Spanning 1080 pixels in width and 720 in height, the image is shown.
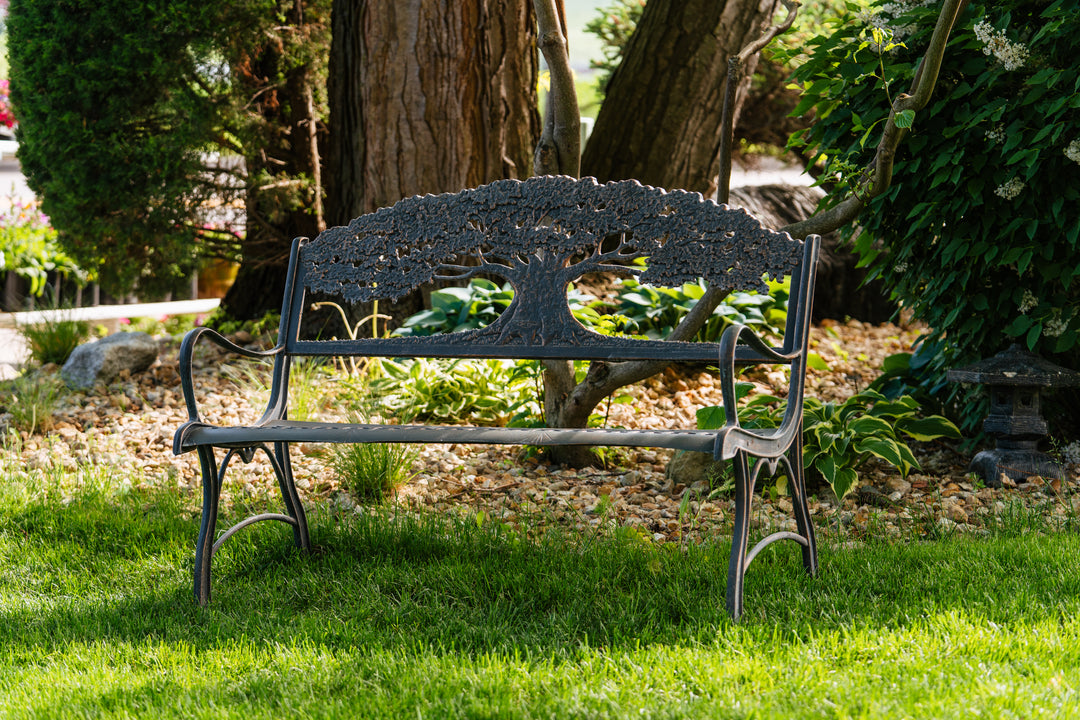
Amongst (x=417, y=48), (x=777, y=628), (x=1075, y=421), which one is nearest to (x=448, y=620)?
(x=777, y=628)

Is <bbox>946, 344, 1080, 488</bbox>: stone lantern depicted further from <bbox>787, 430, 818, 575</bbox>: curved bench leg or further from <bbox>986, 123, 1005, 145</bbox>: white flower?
<bbox>787, 430, 818, 575</bbox>: curved bench leg

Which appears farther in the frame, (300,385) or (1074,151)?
(300,385)

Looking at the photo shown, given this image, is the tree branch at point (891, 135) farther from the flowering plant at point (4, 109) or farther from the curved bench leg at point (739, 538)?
the flowering plant at point (4, 109)

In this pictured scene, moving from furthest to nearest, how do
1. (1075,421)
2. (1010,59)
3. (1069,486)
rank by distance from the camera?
(1075,421) < (1069,486) < (1010,59)

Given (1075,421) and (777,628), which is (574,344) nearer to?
(777,628)

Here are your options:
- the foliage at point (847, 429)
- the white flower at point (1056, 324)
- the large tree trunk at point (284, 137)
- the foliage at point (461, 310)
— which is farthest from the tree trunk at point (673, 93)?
the white flower at point (1056, 324)

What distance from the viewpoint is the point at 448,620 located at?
2.35 meters

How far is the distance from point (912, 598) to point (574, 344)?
43.2 inches

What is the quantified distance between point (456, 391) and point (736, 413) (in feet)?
7.44

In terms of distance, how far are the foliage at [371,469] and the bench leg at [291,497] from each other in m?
0.57

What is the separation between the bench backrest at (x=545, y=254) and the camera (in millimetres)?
2646

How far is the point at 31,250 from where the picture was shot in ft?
30.6

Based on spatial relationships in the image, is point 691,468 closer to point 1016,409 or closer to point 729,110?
point 1016,409

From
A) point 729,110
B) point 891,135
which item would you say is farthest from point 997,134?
point 729,110
